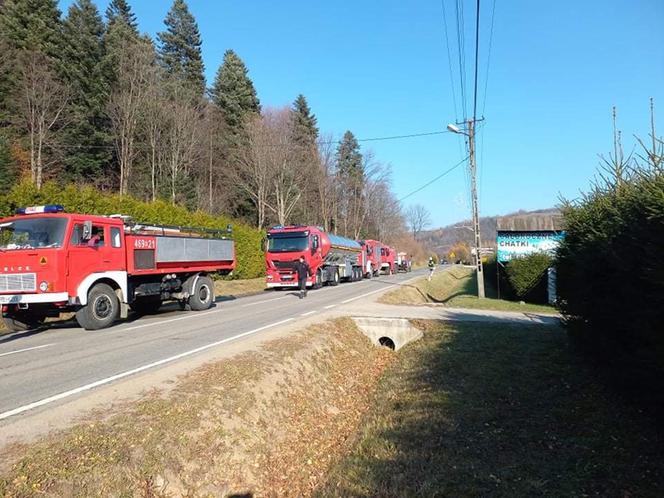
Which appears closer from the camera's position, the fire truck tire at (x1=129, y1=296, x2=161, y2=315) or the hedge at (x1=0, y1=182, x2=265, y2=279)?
the fire truck tire at (x1=129, y1=296, x2=161, y2=315)

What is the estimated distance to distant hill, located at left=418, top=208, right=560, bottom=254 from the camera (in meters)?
24.2

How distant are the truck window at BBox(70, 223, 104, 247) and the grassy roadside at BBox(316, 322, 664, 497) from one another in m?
8.08

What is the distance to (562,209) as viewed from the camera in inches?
405

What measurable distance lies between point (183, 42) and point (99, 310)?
4474 centimetres

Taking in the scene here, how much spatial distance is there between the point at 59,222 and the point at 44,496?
9299 mm

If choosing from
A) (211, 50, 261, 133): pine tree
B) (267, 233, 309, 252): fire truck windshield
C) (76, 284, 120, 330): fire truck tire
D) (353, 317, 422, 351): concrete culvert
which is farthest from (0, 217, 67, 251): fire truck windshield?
(211, 50, 261, 133): pine tree

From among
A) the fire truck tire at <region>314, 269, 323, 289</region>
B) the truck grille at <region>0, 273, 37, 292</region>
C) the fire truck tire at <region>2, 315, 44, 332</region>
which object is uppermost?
the truck grille at <region>0, 273, 37, 292</region>

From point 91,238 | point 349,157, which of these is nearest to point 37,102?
point 91,238

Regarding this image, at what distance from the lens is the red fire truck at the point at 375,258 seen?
132 feet

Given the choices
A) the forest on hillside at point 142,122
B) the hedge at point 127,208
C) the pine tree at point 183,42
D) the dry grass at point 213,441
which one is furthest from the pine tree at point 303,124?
the dry grass at point 213,441

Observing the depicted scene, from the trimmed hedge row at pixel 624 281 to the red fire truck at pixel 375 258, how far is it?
1201 inches

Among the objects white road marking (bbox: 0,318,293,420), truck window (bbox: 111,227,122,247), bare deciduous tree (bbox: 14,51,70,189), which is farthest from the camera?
bare deciduous tree (bbox: 14,51,70,189)

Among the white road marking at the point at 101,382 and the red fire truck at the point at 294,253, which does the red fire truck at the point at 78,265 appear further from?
the red fire truck at the point at 294,253

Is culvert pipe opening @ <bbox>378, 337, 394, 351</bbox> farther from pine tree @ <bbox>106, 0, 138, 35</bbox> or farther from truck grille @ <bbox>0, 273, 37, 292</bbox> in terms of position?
pine tree @ <bbox>106, 0, 138, 35</bbox>
